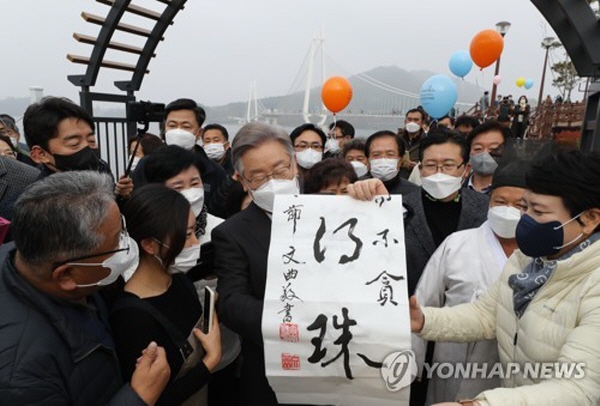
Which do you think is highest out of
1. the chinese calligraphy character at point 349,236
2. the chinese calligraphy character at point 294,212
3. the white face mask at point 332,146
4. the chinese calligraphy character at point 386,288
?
the white face mask at point 332,146

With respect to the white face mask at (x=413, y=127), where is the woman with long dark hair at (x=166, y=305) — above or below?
below

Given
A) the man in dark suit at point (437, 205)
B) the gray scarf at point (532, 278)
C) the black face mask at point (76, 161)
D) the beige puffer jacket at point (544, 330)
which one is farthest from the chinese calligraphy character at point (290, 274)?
the black face mask at point (76, 161)

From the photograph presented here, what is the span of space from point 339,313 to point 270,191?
61 cm

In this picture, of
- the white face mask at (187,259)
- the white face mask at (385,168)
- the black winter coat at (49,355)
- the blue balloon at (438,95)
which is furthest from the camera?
the blue balloon at (438,95)

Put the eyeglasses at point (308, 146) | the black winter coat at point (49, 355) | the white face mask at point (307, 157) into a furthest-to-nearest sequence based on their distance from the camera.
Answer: the eyeglasses at point (308, 146)
the white face mask at point (307, 157)
the black winter coat at point (49, 355)

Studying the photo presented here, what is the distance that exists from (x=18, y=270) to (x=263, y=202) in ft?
2.91

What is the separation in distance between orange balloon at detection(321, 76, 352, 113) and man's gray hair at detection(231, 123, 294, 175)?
19.6ft

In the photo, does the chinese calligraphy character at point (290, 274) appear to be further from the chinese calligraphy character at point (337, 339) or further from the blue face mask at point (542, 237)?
the blue face mask at point (542, 237)

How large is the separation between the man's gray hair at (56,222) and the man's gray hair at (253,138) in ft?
2.04

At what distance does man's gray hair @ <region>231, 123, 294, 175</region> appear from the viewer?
5.47 feet

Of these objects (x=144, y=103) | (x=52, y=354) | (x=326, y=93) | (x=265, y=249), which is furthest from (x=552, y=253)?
(x=326, y=93)

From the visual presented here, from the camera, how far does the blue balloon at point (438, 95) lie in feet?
23.4

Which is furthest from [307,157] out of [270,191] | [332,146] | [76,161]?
[270,191]

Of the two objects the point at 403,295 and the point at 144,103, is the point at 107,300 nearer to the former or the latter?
the point at 403,295
